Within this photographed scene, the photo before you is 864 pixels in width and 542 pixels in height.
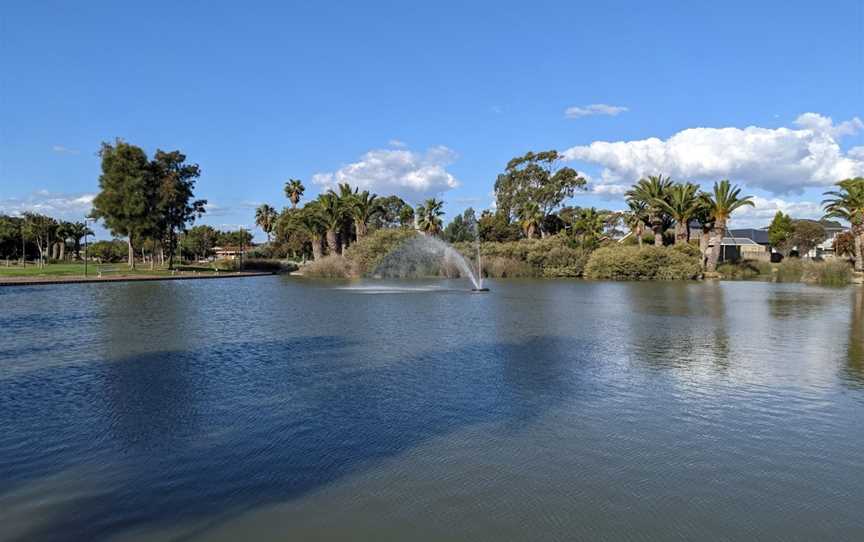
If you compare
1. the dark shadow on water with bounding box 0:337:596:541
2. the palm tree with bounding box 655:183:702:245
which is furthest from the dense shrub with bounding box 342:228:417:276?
the dark shadow on water with bounding box 0:337:596:541

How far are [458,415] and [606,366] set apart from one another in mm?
6444

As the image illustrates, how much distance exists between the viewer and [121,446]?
948 centimetres

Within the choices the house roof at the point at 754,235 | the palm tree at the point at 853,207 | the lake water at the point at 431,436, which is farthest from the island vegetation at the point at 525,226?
the lake water at the point at 431,436

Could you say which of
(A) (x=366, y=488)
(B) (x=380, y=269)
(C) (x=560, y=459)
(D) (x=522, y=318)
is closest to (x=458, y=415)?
(C) (x=560, y=459)

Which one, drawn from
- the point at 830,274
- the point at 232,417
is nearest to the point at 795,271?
the point at 830,274

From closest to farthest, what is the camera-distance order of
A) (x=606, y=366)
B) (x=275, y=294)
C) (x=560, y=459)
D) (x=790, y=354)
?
(x=560, y=459) < (x=606, y=366) < (x=790, y=354) < (x=275, y=294)

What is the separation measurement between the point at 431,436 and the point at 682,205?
64367mm

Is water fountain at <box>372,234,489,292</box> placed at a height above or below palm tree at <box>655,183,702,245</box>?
below

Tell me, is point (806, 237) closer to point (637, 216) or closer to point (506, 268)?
point (637, 216)

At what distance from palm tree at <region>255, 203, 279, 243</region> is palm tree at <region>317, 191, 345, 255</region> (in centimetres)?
3766

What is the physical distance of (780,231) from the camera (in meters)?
A: 110

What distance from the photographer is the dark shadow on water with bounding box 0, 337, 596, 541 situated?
7.59 m

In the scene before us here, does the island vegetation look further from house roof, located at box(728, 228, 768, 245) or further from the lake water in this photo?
the lake water

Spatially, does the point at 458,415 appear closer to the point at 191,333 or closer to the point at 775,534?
the point at 775,534
